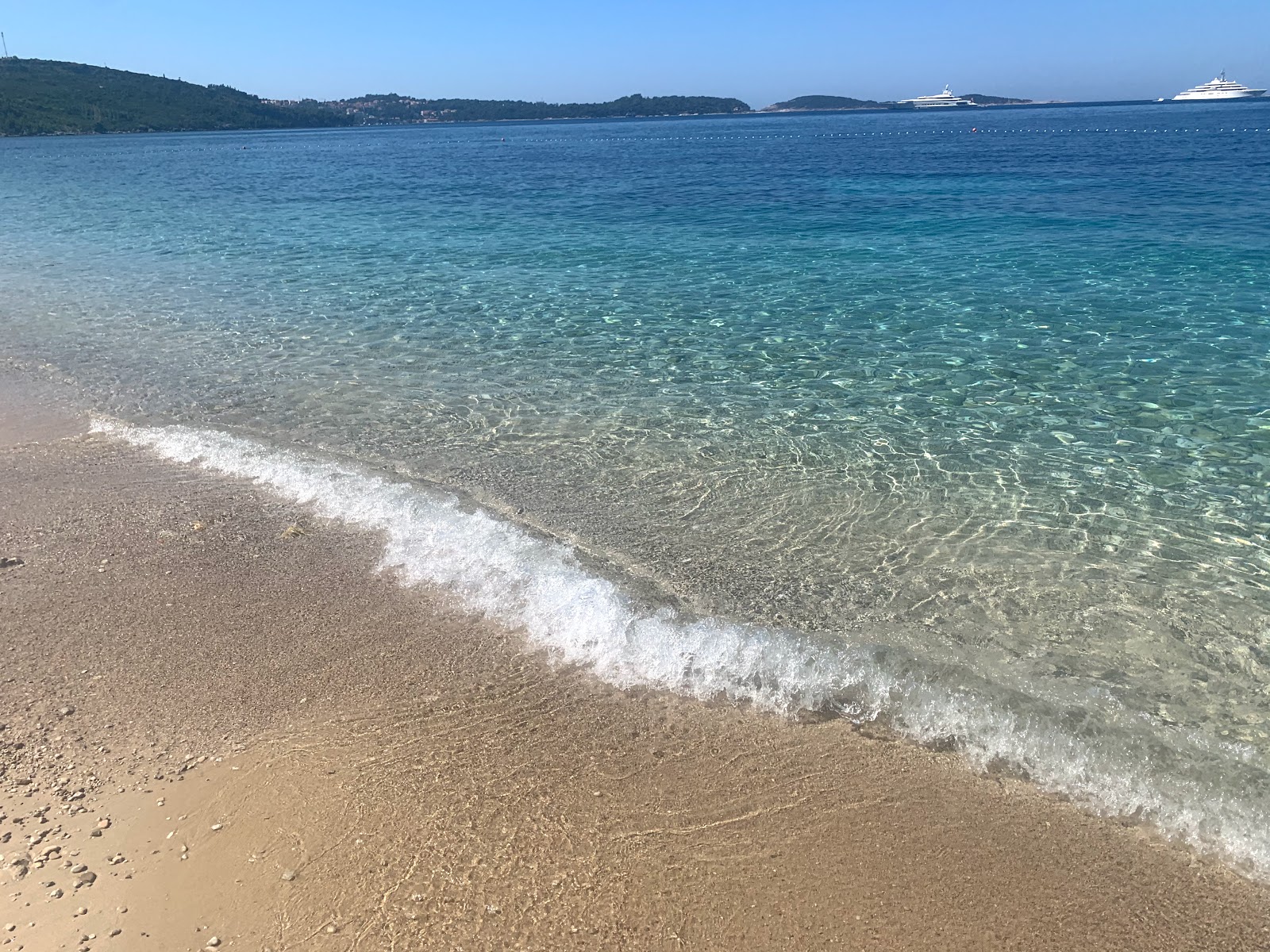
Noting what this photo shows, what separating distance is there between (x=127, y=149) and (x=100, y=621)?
108 m

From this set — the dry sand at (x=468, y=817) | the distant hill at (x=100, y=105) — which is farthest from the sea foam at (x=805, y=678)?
the distant hill at (x=100, y=105)

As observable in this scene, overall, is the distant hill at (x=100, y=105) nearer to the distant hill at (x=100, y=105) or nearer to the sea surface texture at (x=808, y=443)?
the distant hill at (x=100, y=105)

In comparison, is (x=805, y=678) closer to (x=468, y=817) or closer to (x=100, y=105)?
(x=468, y=817)

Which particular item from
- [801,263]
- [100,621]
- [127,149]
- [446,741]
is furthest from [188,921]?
[127,149]

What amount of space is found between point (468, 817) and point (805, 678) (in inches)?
90.3

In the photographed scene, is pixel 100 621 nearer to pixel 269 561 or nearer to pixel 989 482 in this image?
pixel 269 561

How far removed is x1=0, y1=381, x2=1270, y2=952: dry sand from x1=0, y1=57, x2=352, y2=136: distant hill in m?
168

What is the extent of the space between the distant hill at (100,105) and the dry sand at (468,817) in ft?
551

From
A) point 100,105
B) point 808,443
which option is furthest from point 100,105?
point 808,443

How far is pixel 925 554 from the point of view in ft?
22.1

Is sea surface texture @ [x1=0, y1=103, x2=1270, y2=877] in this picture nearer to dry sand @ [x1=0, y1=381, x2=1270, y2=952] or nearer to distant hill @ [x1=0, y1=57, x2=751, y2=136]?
dry sand @ [x1=0, y1=381, x2=1270, y2=952]

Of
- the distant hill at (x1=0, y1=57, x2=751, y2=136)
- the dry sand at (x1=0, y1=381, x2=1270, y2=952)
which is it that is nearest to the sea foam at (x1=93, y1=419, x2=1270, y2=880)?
the dry sand at (x1=0, y1=381, x2=1270, y2=952)

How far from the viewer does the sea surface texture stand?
17.5ft

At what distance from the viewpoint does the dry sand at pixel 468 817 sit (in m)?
3.69
